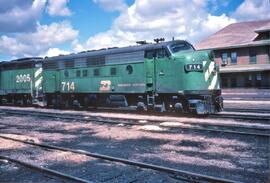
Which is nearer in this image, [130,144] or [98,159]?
[98,159]

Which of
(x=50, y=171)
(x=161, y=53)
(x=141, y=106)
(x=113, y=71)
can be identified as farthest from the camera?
(x=113, y=71)

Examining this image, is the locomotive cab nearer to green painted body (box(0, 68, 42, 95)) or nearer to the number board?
the number board

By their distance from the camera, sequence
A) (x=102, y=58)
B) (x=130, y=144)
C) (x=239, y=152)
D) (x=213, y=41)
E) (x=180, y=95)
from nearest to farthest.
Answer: (x=239, y=152) → (x=130, y=144) → (x=180, y=95) → (x=102, y=58) → (x=213, y=41)

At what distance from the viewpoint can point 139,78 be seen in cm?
1788

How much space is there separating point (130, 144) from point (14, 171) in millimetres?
3552

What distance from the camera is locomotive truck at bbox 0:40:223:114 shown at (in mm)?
16188

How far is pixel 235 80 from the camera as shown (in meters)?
40.9

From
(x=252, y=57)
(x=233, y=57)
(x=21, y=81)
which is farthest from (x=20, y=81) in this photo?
(x=252, y=57)

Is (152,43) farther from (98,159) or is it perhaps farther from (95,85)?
(98,159)

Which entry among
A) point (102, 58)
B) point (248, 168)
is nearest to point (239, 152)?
point (248, 168)

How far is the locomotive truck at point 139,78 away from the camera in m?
16.2

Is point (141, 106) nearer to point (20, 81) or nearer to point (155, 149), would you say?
point (155, 149)

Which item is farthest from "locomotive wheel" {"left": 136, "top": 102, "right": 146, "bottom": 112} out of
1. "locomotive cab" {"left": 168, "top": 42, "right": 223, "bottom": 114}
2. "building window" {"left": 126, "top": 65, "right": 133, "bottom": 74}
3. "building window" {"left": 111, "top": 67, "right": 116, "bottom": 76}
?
"locomotive cab" {"left": 168, "top": 42, "right": 223, "bottom": 114}

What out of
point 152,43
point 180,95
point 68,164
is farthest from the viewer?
point 152,43
